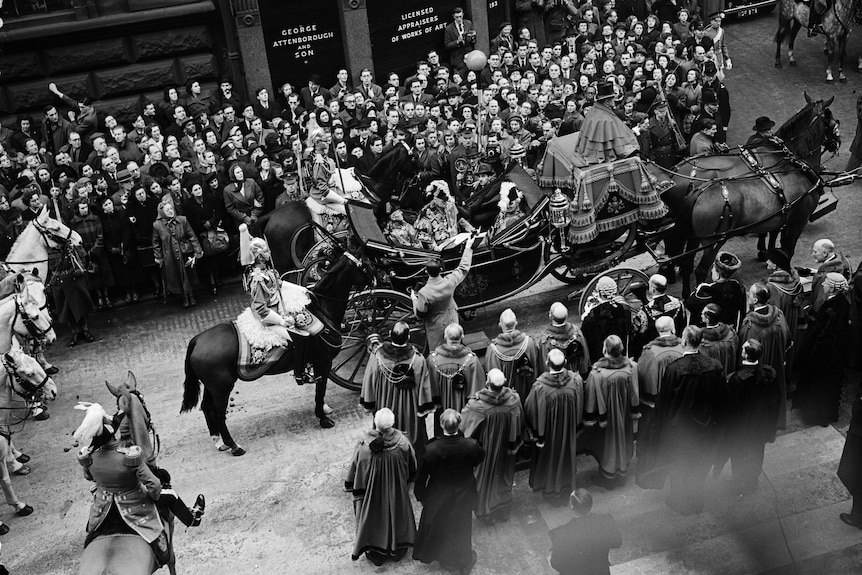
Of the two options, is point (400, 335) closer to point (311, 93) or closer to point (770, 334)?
point (770, 334)

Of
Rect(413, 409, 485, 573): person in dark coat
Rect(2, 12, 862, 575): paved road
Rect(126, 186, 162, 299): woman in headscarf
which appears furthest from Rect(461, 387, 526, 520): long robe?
Rect(126, 186, 162, 299): woman in headscarf

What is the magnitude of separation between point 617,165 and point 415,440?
4.81 m

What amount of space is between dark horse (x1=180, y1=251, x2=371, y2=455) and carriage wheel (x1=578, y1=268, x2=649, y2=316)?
3.02 m

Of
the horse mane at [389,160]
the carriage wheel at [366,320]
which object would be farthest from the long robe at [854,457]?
the horse mane at [389,160]

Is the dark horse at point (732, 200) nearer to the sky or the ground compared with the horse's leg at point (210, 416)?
nearer to the sky

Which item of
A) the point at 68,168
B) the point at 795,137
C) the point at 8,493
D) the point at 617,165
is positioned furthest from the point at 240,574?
the point at 795,137

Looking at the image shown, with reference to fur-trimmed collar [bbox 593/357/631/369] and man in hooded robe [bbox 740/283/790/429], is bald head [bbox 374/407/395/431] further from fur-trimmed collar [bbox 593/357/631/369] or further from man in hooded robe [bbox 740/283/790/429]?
man in hooded robe [bbox 740/283/790/429]

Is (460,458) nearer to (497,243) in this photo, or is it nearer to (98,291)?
(497,243)

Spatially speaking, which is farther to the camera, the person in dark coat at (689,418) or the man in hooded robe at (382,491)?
the person in dark coat at (689,418)

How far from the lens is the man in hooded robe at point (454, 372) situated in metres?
11.1

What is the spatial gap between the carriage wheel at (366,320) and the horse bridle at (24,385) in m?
3.42

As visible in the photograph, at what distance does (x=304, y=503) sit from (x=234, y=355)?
1.89 metres

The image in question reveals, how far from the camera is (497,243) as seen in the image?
13.7m

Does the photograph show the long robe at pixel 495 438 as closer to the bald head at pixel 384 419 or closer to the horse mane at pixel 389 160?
the bald head at pixel 384 419
